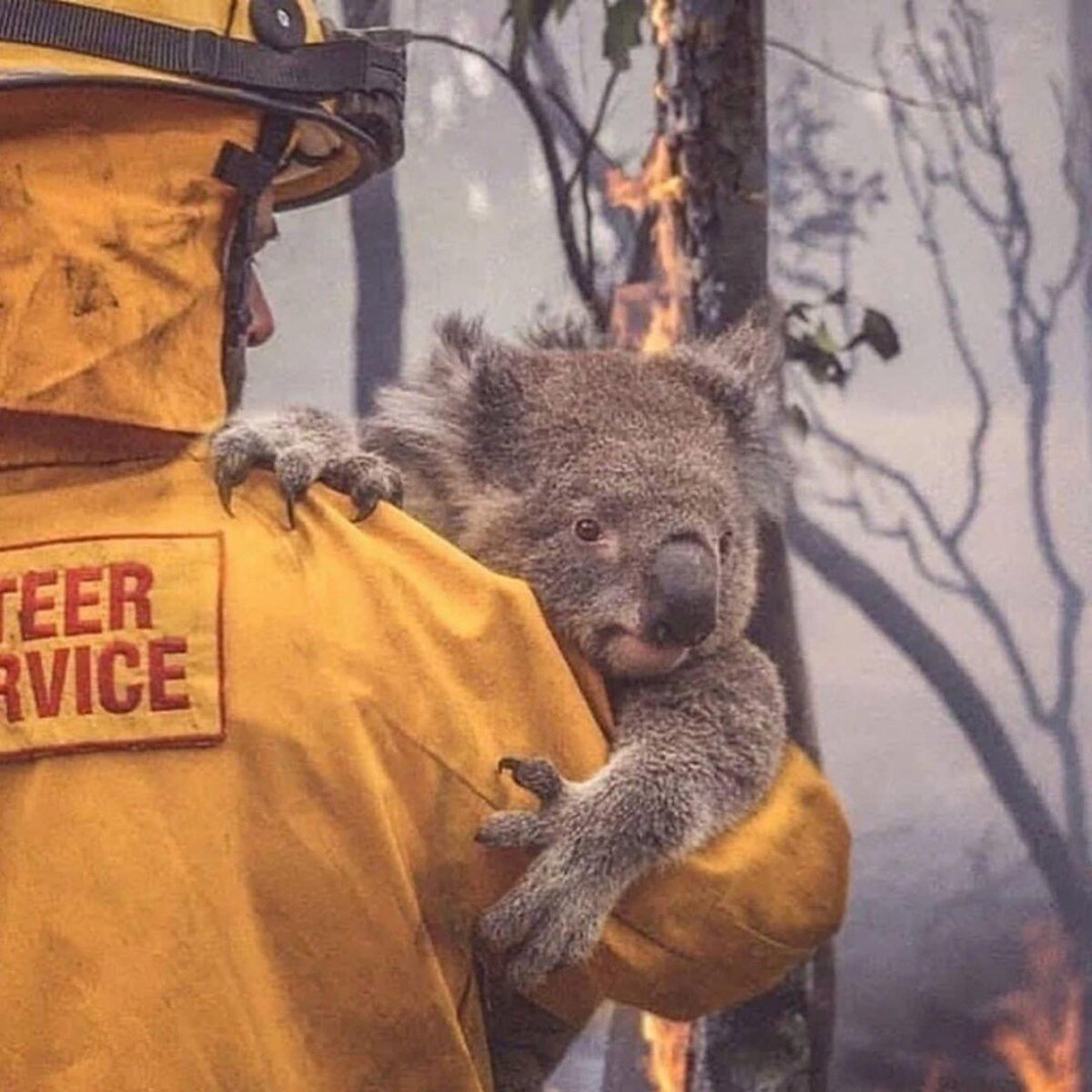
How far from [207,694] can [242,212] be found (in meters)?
0.32

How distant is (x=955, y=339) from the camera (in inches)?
99.7

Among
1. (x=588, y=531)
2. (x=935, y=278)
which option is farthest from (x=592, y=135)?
(x=588, y=531)

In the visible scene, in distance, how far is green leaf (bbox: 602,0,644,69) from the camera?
237cm

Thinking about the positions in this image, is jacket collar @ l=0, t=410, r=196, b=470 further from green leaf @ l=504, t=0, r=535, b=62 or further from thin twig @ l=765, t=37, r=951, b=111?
thin twig @ l=765, t=37, r=951, b=111

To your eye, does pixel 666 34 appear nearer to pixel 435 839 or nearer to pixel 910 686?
pixel 910 686

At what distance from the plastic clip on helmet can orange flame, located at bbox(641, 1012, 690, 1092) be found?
1102 mm

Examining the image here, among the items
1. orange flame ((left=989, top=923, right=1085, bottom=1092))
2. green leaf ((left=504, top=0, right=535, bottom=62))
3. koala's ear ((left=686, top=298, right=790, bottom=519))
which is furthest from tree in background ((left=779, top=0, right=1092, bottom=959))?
koala's ear ((left=686, top=298, right=790, bottom=519))

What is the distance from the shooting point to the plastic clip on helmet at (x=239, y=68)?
1.21 metres

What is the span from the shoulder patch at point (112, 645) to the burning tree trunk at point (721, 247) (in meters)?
0.98

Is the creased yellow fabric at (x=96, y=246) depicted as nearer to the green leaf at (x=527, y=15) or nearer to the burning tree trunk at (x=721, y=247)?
the burning tree trunk at (x=721, y=247)

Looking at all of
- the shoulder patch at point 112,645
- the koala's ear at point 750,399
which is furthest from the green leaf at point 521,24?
the shoulder patch at point 112,645

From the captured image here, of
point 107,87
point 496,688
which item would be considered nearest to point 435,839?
point 496,688

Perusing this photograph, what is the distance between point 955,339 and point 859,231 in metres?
0.18

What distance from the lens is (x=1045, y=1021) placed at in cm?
246
